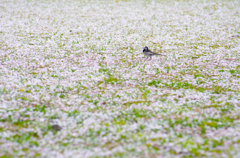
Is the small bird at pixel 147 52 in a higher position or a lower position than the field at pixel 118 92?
higher

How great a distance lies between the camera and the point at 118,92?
10.7 m

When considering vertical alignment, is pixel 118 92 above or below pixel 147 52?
below

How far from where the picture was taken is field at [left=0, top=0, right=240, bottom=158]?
691cm

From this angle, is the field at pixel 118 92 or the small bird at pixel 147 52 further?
the small bird at pixel 147 52

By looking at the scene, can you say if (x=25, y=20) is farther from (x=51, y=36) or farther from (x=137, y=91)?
(x=137, y=91)

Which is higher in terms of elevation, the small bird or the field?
the small bird

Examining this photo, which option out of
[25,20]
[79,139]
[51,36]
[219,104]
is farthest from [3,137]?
[25,20]

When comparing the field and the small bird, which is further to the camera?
the small bird

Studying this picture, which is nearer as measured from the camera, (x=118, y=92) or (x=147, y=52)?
(x=118, y=92)

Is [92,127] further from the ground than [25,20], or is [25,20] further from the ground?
[25,20]

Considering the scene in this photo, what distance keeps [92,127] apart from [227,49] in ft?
45.6

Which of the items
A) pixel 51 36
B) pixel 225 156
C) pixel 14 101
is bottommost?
pixel 225 156

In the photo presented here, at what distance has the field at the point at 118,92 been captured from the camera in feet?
22.7

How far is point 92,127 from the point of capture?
25.6ft
